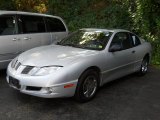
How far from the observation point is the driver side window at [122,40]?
269 inches

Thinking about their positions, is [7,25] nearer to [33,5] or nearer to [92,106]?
[92,106]

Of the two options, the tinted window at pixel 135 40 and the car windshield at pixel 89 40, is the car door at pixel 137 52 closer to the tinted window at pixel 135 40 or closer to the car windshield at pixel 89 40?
the tinted window at pixel 135 40

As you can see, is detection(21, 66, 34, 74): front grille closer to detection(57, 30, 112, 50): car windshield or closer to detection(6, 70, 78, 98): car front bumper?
detection(6, 70, 78, 98): car front bumper

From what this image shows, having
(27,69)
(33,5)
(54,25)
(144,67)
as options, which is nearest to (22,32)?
(54,25)

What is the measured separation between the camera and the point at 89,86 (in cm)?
581

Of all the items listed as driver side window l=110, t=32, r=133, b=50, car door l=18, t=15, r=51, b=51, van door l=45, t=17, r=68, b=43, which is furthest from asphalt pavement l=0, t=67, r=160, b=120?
van door l=45, t=17, r=68, b=43

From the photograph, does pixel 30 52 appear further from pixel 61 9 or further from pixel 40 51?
pixel 61 9

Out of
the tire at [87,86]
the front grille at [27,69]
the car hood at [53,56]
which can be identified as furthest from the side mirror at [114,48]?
the front grille at [27,69]

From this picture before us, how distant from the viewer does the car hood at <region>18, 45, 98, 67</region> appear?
5.46m

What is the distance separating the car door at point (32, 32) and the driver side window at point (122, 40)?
225 centimetres

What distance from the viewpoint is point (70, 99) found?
5.84 meters

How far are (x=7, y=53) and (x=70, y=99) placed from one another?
2.33 m

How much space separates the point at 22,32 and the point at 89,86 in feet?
9.10

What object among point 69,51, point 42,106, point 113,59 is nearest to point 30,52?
point 69,51
